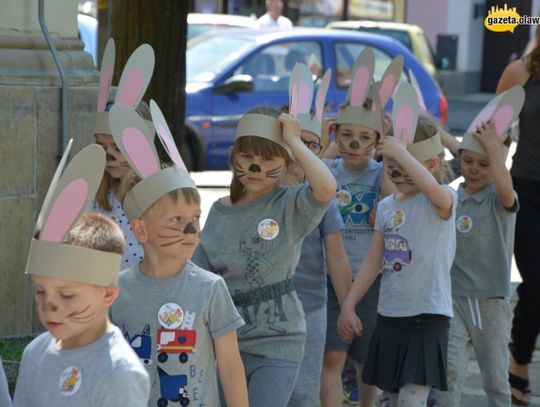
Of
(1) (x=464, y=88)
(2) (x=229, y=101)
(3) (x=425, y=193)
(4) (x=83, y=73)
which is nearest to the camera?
(3) (x=425, y=193)

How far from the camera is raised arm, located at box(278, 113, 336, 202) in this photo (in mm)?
4270

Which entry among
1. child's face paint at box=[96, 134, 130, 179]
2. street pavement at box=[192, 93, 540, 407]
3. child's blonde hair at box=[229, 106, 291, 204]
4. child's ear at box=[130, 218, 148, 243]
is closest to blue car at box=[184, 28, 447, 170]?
street pavement at box=[192, 93, 540, 407]

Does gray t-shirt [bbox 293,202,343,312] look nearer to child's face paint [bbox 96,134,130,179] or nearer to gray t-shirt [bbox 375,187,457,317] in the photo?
gray t-shirt [bbox 375,187,457,317]

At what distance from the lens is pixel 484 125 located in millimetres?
5512

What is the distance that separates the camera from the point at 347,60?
46.5 feet

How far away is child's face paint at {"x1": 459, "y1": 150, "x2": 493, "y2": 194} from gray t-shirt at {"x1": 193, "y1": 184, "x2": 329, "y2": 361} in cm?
132

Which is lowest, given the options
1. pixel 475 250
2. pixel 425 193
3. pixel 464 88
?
pixel 464 88

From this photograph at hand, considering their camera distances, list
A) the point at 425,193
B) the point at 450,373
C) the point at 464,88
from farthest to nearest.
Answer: the point at 464,88, the point at 450,373, the point at 425,193

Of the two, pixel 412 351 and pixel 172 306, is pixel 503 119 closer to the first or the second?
pixel 412 351

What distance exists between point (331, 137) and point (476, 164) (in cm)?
183

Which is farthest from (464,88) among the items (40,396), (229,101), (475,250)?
(40,396)

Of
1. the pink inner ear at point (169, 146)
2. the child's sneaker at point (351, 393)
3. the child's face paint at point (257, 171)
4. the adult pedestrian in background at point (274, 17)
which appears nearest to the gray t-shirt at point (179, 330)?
the pink inner ear at point (169, 146)

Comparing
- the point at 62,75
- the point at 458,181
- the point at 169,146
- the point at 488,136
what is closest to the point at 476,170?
the point at 488,136

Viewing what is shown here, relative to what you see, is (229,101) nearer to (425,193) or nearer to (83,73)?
(83,73)
